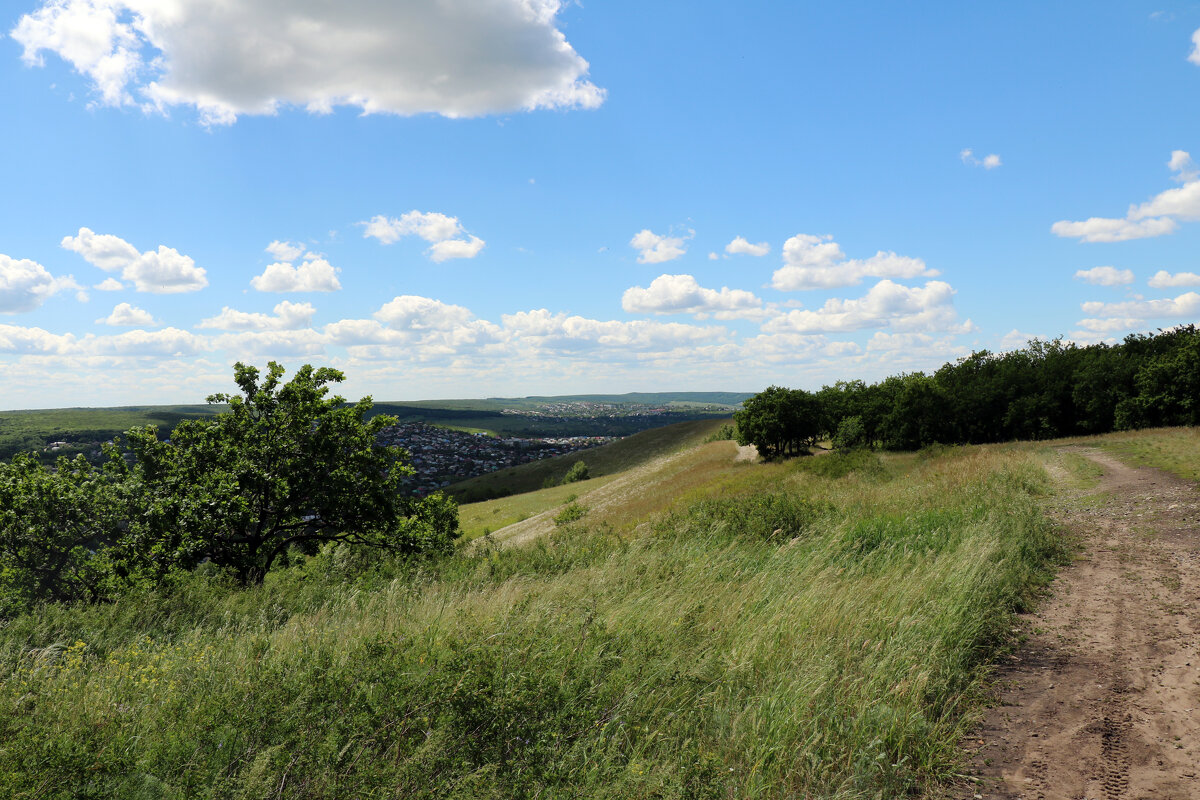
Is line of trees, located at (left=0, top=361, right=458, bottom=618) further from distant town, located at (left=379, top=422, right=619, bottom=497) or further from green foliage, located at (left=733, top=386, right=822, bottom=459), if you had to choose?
distant town, located at (left=379, top=422, right=619, bottom=497)

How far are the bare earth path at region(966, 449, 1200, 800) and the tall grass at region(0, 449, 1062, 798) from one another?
0.42 metres

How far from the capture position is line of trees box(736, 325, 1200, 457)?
53.3m

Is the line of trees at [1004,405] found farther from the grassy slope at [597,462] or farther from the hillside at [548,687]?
the hillside at [548,687]

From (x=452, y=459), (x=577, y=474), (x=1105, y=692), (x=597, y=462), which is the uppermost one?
(x=1105, y=692)

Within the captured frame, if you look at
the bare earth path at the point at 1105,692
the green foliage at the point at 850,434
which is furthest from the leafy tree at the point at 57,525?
the green foliage at the point at 850,434

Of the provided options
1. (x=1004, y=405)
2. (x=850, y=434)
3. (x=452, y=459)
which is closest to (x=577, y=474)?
(x=850, y=434)

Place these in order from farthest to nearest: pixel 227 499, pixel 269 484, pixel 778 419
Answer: pixel 778 419 → pixel 269 484 → pixel 227 499

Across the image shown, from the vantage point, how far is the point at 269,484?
17.2 m

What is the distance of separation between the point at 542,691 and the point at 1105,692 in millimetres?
5701

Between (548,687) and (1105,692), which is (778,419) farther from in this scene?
(548,687)

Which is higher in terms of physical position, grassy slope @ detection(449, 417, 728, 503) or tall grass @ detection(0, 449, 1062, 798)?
tall grass @ detection(0, 449, 1062, 798)

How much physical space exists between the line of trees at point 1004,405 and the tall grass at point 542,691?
5176cm

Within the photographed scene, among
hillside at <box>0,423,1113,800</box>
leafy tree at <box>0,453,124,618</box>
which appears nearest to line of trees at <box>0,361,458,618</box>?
leafy tree at <box>0,453,124,618</box>

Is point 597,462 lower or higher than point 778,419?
lower
